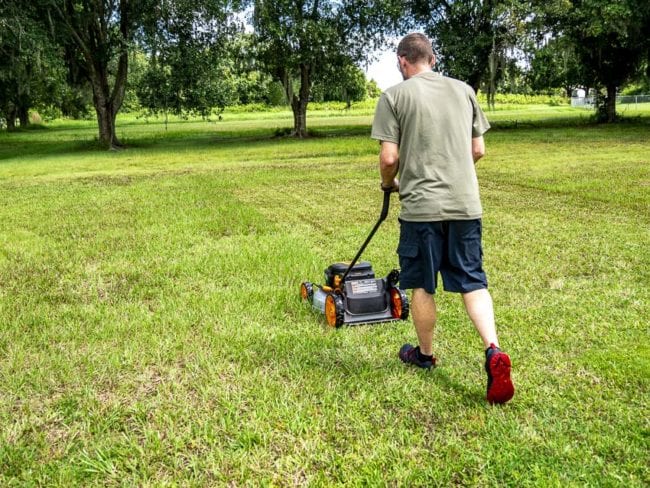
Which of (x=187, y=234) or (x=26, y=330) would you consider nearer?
(x=26, y=330)

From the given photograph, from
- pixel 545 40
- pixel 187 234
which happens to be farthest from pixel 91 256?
pixel 545 40

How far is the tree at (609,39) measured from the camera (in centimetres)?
2000

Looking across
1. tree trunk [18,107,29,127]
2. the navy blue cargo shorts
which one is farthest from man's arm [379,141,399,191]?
tree trunk [18,107,29,127]

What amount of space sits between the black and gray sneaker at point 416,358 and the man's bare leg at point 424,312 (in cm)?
12

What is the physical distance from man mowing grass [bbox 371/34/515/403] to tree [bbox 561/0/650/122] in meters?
20.1

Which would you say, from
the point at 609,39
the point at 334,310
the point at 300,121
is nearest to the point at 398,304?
the point at 334,310

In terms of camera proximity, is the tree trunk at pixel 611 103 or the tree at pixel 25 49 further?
the tree trunk at pixel 611 103

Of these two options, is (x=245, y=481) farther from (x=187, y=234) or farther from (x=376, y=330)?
(x=187, y=234)

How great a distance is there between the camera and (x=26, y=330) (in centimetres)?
414

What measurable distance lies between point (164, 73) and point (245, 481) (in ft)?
73.1

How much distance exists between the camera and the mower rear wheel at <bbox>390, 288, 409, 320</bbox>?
406 cm

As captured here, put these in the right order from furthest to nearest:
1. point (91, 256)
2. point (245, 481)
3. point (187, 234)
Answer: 1. point (187, 234)
2. point (91, 256)
3. point (245, 481)

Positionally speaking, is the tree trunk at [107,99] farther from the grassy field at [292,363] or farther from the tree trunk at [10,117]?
the tree trunk at [10,117]

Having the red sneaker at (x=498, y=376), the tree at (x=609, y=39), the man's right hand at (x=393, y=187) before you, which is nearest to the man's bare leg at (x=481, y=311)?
the red sneaker at (x=498, y=376)
